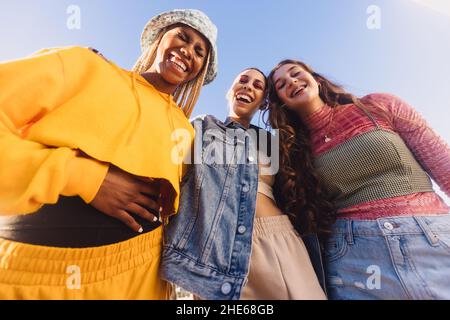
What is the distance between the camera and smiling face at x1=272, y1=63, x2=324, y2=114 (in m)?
2.17

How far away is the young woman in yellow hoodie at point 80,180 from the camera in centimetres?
100

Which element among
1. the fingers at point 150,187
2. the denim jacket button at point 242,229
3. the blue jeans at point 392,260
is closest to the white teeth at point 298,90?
the blue jeans at point 392,260

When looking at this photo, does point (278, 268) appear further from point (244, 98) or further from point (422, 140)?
point (244, 98)

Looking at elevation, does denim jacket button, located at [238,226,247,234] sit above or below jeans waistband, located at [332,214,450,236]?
below

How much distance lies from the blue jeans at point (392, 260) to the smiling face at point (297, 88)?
3.13ft

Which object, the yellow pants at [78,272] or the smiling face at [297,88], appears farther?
the smiling face at [297,88]

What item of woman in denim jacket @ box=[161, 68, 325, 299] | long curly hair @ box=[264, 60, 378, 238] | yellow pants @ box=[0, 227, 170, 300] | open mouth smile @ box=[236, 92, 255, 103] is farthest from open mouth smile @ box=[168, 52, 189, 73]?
yellow pants @ box=[0, 227, 170, 300]

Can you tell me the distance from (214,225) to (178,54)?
1.10 meters

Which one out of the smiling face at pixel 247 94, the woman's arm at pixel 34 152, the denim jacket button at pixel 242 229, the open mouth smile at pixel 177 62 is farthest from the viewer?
the smiling face at pixel 247 94

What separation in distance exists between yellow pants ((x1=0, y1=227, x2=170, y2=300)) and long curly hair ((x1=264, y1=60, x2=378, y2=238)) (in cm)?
88

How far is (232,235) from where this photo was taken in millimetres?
→ 1425

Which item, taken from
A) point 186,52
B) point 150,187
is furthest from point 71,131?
point 186,52

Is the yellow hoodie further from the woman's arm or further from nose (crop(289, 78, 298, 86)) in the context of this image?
nose (crop(289, 78, 298, 86))

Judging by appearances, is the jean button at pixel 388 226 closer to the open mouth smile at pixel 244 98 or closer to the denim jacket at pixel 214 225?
the denim jacket at pixel 214 225
